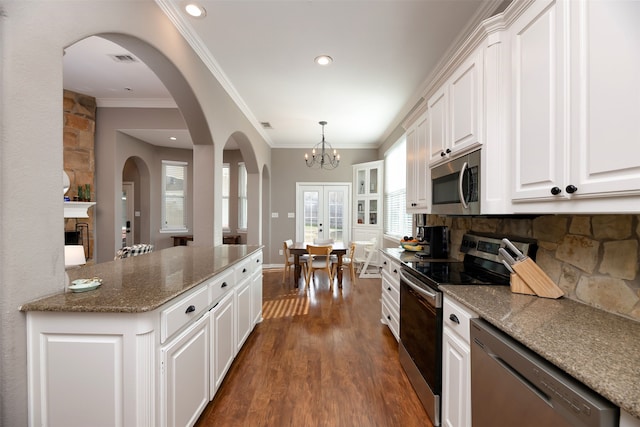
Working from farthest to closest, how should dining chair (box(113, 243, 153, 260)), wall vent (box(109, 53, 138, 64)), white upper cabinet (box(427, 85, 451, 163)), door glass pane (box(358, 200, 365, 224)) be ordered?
door glass pane (box(358, 200, 365, 224)), dining chair (box(113, 243, 153, 260)), wall vent (box(109, 53, 138, 64)), white upper cabinet (box(427, 85, 451, 163))

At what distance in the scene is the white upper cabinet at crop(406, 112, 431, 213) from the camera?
250 cm

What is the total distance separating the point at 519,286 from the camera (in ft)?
4.80

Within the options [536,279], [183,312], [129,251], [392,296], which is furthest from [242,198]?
[536,279]

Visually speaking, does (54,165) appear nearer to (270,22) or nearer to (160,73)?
(160,73)

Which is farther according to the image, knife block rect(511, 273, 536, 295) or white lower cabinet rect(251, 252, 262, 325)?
white lower cabinet rect(251, 252, 262, 325)

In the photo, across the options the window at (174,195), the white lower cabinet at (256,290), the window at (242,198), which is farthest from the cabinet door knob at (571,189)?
the window at (174,195)

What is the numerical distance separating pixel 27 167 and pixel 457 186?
2.26 metres

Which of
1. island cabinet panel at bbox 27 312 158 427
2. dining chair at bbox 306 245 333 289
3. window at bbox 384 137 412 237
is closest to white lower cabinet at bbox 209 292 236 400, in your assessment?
island cabinet panel at bbox 27 312 158 427

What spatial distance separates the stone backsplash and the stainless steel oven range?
123 mm

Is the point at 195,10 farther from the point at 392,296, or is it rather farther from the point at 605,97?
the point at 392,296

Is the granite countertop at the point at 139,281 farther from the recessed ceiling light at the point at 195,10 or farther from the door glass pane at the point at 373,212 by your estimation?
the door glass pane at the point at 373,212

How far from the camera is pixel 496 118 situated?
151cm

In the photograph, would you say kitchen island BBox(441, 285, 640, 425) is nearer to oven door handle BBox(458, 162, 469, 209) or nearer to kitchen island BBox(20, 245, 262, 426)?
oven door handle BBox(458, 162, 469, 209)

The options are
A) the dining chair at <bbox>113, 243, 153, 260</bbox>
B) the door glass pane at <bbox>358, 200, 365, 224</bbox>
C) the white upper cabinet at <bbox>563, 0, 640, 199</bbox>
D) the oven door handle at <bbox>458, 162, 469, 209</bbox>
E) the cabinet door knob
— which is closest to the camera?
the white upper cabinet at <bbox>563, 0, 640, 199</bbox>
